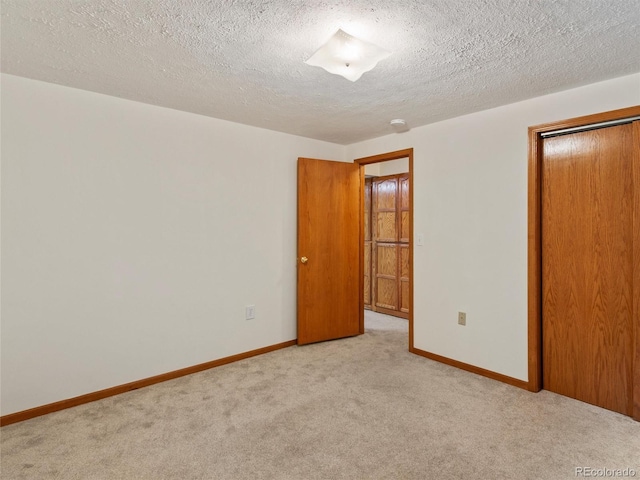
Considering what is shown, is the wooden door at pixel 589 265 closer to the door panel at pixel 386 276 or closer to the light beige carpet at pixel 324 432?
the light beige carpet at pixel 324 432

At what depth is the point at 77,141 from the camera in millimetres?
2490

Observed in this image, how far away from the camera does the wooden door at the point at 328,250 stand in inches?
147

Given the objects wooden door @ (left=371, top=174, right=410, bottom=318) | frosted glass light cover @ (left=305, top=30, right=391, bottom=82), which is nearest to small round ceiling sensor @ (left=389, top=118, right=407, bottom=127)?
frosted glass light cover @ (left=305, top=30, right=391, bottom=82)

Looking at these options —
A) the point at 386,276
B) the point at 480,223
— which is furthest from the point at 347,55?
the point at 386,276

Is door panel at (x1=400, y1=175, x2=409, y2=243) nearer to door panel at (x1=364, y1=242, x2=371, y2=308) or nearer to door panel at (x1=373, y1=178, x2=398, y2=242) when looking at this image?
door panel at (x1=373, y1=178, x2=398, y2=242)

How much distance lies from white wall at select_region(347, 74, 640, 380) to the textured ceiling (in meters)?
0.18

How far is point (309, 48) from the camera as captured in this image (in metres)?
1.93

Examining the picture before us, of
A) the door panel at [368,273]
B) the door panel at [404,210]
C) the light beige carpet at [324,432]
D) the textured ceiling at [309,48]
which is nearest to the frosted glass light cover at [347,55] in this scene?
the textured ceiling at [309,48]

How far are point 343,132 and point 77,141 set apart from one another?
7.51ft

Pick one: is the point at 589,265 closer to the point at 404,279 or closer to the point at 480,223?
the point at 480,223

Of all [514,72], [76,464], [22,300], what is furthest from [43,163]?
[514,72]

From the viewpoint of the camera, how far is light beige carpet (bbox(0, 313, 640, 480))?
1.84 meters

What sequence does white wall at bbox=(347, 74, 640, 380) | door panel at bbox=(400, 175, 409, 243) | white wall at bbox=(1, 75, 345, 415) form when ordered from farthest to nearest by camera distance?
door panel at bbox=(400, 175, 409, 243)
white wall at bbox=(347, 74, 640, 380)
white wall at bbox=(1, 75, 345, 415)

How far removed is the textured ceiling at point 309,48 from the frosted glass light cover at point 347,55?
0.19 feet
